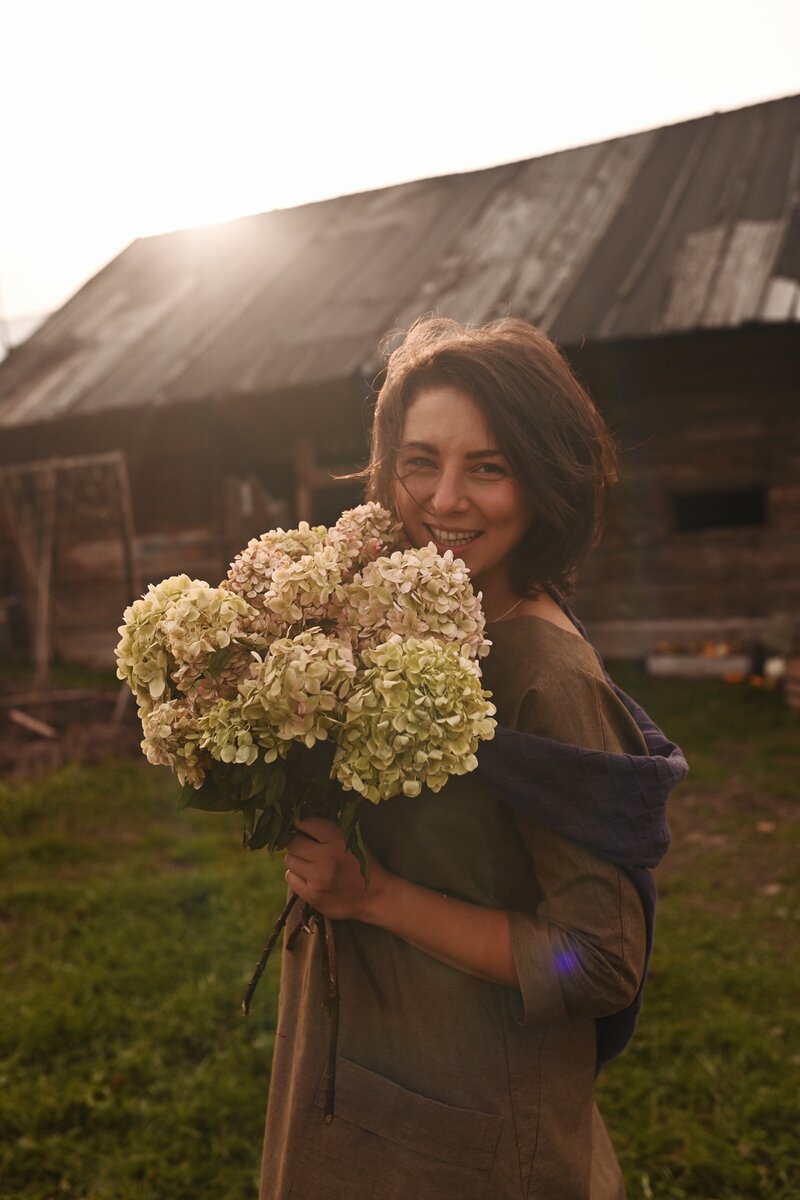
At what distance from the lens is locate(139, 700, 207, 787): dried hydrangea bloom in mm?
1321

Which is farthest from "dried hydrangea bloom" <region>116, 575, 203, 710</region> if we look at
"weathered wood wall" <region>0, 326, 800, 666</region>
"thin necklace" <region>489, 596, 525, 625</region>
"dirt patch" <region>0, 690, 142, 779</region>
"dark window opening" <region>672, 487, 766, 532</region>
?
"dark window opening" <region>672, 487, 766, 532</region>

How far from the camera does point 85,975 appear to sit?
13.2ft

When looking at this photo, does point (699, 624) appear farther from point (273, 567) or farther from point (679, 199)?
point (273, 567)

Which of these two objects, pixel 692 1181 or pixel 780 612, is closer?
pixel 692 1181

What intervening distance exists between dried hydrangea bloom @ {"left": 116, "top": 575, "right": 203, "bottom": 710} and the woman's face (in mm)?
434

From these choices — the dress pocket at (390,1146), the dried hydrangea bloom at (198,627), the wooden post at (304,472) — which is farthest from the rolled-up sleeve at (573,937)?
the wooden post at (304,472)

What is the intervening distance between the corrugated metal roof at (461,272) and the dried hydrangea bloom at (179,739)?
7.37m

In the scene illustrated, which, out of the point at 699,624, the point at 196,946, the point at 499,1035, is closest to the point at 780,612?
the point at 699,624

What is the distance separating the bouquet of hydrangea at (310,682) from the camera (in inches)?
49.0

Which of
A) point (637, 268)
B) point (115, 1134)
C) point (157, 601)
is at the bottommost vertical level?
point (115, 1134)

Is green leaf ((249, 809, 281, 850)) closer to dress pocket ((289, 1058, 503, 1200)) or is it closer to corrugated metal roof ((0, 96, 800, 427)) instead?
dress pocket ((289, 1058, 503, 1200))

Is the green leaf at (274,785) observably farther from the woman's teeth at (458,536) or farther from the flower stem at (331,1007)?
the woman's teeth at (458,536)

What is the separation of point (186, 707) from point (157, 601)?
177mm

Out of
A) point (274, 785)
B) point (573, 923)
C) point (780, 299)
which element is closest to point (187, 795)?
point (274, 785)
